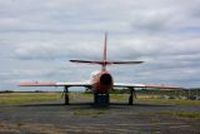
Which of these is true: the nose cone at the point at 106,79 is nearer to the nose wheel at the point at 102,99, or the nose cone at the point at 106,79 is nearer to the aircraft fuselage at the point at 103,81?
the aircraft fuselage at the point at 103,81

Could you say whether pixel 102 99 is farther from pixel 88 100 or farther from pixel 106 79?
pixel 88 100

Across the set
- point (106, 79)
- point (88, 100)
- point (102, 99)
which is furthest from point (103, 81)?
point (88, 100)

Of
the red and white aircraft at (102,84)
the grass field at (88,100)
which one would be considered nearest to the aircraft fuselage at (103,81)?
the red and white aircraft at (102,84)

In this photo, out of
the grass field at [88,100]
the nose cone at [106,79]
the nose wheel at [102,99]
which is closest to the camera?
the nose cone at [106,79]

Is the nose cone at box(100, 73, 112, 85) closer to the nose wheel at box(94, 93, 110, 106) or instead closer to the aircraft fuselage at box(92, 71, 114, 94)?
the aircraft fuselage at box(92, 71, 114, 94)

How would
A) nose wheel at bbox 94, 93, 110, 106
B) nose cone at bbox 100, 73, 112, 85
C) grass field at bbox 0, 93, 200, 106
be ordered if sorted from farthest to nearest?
grass field at bbox 0, 93, 200, 106
nose wheel at bbox 94, 93, 110, 106
nose cone at bbox 100, 73, 112, 85

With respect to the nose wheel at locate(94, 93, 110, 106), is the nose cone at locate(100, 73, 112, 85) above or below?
above

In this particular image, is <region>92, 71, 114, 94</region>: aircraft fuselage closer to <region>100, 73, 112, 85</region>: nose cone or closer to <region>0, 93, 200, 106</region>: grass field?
<region>100, 73, 112, 85</region>: nose cone

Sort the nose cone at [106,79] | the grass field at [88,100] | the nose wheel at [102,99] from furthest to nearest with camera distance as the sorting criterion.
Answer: the grass field at [88,100] < the nose wheel at [102,99] < the nose cone at [106,79]

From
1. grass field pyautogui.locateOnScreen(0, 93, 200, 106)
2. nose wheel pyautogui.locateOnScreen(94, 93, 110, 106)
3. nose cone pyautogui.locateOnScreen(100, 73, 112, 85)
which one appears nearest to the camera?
nose cone pyautogui.locateOnScreen(100, 73, 112, 85)

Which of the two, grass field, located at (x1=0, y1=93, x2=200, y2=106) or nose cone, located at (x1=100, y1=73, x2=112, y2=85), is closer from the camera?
nose cone, located at (x1=100, y1=73, x2=112, y2=85)

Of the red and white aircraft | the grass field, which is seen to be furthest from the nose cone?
the grass field

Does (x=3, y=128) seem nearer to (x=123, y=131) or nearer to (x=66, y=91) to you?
(x=123, y=131)

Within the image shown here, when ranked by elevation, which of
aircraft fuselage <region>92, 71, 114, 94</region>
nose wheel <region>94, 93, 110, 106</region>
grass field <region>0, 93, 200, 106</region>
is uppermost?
aircraft fuselage <region>92, 71, 114, 94</region>
